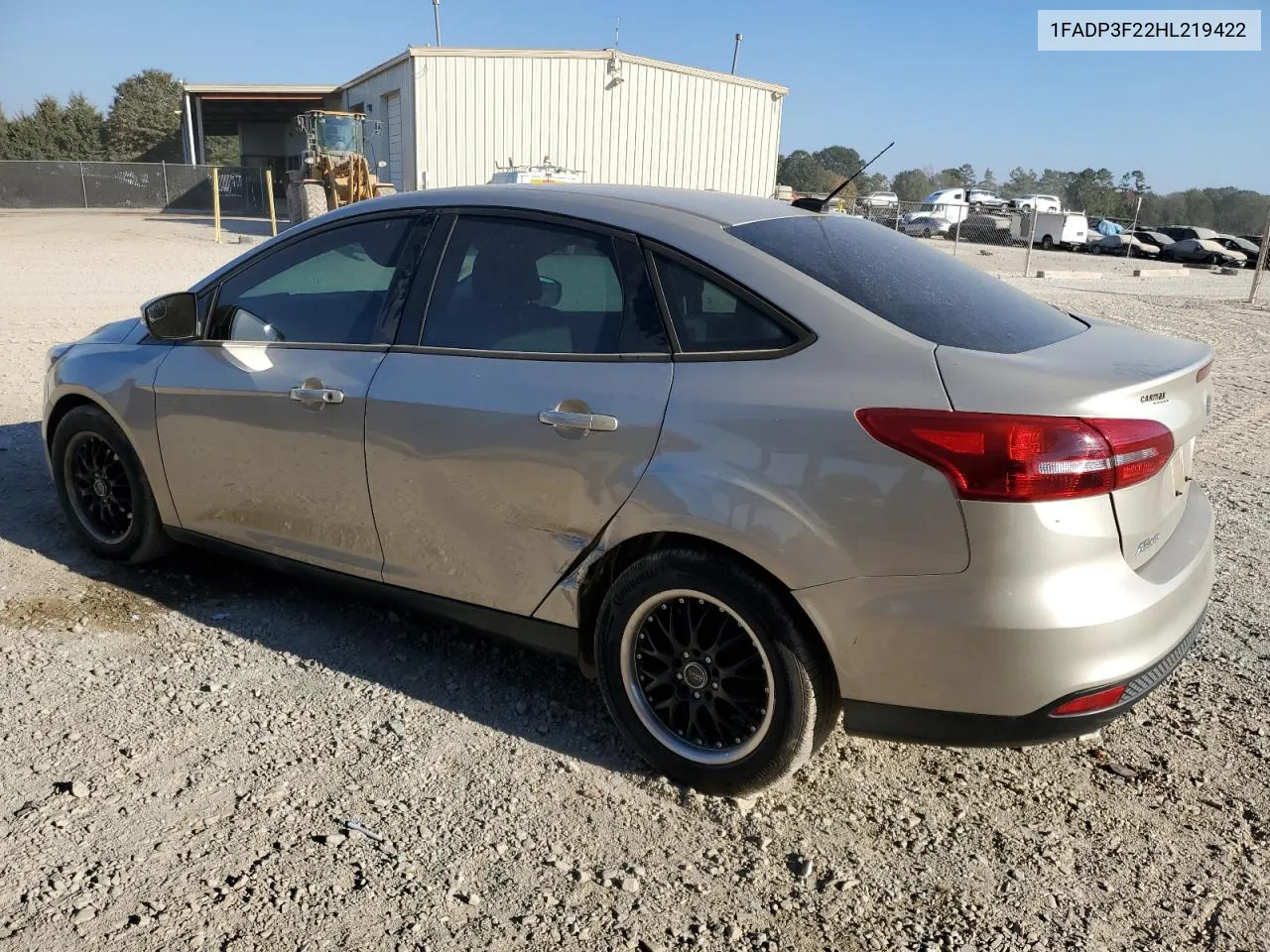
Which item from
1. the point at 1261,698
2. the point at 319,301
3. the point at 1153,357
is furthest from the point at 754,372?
the point at 1261,698

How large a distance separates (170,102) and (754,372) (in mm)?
88952

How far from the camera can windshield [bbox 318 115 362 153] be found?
96.7 feet

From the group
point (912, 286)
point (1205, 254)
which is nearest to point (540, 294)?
point (912, 286)

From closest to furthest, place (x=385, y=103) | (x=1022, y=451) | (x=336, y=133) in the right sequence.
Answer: (x=1022, y=451) → (x=336, y=133) → (x=385, y=103)

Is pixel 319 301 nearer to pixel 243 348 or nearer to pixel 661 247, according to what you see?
pixel 243 348

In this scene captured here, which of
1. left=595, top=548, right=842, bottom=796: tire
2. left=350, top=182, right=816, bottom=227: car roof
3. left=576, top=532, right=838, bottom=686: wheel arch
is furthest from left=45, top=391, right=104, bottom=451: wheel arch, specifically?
left=595, top=548, right=842, bottom=796: tire

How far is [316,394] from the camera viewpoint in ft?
11.3

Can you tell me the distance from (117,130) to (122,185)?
3202cm

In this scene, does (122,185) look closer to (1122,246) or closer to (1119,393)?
(1122,246)

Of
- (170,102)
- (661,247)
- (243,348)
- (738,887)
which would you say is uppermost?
(170,102)

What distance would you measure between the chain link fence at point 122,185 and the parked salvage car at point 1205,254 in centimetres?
3917

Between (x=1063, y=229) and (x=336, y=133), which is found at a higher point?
(x=336, y=133)

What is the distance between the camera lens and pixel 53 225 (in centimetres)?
3366

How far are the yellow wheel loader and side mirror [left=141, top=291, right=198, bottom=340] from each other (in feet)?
74.0
